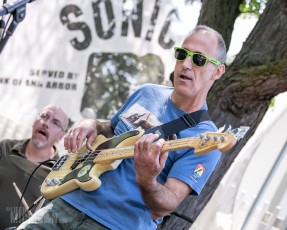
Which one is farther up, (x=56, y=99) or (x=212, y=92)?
(x=212, y=92)

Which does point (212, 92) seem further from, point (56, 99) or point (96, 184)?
point (56, 99)

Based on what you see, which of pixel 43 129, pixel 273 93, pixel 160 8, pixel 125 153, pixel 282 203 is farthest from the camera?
pixel 160 8

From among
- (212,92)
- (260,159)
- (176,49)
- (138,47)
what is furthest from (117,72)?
(176,49)

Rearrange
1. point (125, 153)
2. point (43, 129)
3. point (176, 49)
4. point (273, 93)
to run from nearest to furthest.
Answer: point (125, 153) < point (176, 49) < point (273, 93) < point (43, 129)

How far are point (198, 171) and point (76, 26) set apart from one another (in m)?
→ 3.85

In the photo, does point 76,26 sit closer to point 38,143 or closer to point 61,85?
point 61,85

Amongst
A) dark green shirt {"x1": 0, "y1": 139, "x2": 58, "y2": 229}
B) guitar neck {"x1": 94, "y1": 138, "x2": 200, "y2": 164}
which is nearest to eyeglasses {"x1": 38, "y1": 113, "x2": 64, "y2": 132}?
dark green shirt {"x1": 0, "y1": 139, "x2": 58, "y2": 229}

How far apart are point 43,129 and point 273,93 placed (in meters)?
1.86

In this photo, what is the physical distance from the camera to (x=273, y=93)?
3.69 metres

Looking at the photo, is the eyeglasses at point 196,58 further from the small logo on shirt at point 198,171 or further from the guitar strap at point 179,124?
the small logo on shirt at point 198,171

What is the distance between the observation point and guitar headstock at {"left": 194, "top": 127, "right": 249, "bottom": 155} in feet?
7.06

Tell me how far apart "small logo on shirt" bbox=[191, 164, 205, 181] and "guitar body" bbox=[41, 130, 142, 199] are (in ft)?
0.85

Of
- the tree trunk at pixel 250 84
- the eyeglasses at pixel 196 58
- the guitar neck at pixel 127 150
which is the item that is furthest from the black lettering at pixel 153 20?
the guitar neck at pixel 127 150

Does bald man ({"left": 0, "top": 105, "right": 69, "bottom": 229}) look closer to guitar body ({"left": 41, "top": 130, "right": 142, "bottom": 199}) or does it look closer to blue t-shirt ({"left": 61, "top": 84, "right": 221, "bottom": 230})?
guitar body ({"left": 41, "top": 130, "right": 142, "bottom": 199})
